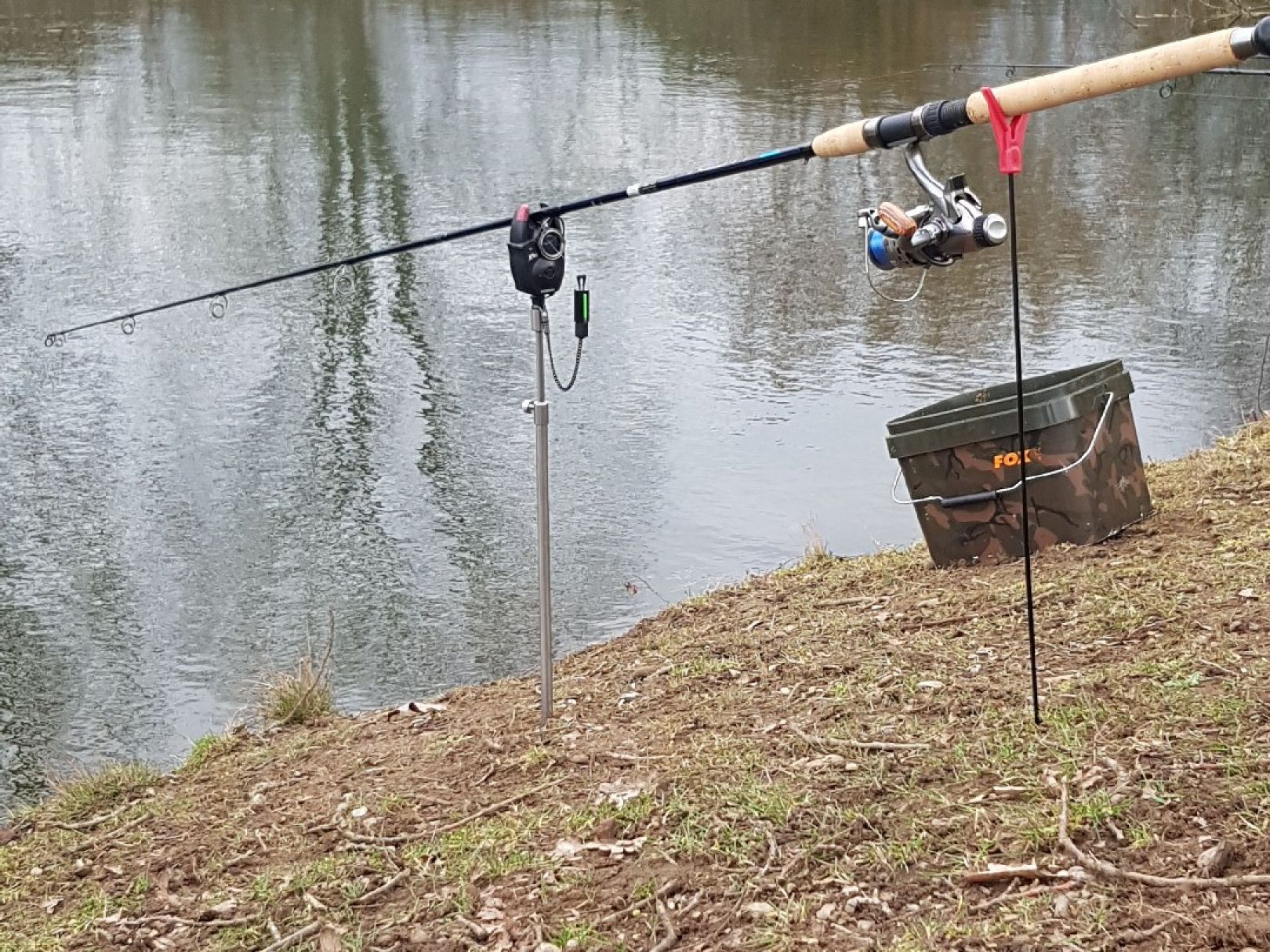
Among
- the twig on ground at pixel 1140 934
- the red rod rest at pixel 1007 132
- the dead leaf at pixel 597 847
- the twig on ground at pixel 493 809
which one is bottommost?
the twig on ground at pixel 493 809

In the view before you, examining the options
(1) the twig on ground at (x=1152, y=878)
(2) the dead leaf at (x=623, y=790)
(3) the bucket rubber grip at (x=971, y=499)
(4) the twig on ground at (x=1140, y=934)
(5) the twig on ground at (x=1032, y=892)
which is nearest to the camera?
(4) the twig on ground at (x=1140, y=934)

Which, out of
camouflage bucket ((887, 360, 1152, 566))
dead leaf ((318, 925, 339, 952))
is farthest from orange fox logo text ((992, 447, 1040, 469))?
dead leaf ((318, 925, 339, 952))

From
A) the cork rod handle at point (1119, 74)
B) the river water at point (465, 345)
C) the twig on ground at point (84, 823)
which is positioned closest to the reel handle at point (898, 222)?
the cork rod handle at point (1119, 74)

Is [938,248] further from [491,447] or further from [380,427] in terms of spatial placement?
[380,427]

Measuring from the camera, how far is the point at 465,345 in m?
10.1

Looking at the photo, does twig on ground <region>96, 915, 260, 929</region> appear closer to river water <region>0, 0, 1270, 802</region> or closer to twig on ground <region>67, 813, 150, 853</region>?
twig on ground <region>67, 813, 150, 853</region>

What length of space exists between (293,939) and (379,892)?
8.4 inches

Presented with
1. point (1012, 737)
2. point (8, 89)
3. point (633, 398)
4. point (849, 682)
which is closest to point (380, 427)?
point (633, 398)

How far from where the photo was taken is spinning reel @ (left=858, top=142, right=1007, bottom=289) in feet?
11.1

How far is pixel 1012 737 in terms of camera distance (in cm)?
364

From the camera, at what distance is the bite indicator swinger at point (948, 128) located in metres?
2.97

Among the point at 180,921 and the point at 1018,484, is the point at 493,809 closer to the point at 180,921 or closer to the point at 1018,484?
the point at 180,921

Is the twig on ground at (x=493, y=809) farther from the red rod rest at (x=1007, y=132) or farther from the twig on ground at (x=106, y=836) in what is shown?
the red rod rest at (x=1007, y=132)

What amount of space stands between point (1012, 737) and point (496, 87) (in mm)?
14869
